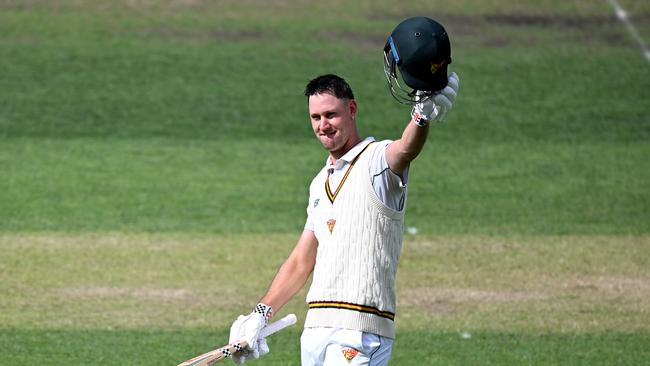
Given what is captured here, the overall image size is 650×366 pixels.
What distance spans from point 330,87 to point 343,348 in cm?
139

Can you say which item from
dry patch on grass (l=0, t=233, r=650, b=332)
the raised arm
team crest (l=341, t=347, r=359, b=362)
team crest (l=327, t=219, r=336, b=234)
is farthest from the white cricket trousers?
dry patch on grass (l=0, t=233, r=650, b=332)

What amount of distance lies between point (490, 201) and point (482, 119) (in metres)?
3.76

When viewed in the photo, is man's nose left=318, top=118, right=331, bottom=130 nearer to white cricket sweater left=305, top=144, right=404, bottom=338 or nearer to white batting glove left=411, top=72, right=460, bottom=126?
white cricket sweater left=305, top=144, right=404, bottom=338

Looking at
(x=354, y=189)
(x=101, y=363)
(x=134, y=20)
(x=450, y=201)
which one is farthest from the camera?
(x=134, y=20)

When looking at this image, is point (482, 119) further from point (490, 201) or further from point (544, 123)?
point (490, 201)

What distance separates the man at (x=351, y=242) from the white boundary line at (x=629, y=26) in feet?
57.3

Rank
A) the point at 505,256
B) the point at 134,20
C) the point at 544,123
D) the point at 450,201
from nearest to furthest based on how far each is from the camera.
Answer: the point at 505,256 < the point at 450,201 < the point at 544,123 < the point at 134,20

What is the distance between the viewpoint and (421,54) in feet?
19.2

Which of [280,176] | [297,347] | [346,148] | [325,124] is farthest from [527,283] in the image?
[325,124]

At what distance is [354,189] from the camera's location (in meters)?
6.34

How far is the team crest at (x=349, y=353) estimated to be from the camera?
631 cm

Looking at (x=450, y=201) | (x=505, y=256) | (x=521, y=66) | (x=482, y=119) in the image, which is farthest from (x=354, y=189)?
(x=521, y=66)

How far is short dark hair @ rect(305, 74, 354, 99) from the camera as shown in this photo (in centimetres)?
Result: 648

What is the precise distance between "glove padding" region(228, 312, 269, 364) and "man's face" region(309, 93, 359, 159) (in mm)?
1021
